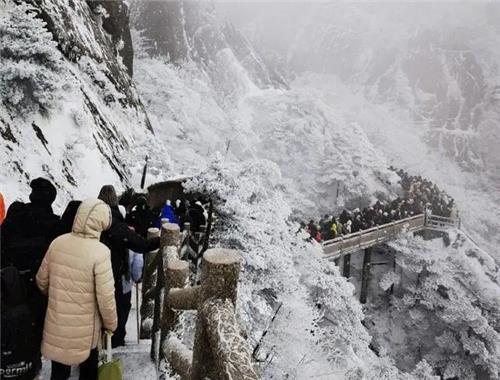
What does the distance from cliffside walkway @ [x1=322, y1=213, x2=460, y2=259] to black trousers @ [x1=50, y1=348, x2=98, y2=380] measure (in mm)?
14361

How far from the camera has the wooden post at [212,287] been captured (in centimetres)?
154

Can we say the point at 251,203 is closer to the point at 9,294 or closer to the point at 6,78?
the point at 6,78

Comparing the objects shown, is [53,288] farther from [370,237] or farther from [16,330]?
[370,237]

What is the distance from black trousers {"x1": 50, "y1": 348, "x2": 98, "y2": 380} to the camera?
261cm

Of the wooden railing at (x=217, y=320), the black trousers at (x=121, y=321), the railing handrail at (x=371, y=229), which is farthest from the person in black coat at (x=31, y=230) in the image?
the railing handrail at (x=371, y=229)

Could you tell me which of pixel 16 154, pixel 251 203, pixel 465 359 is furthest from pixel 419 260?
pixel 16 154

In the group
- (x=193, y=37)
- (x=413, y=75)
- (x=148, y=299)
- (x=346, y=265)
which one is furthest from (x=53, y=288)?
(x=413, y=75)

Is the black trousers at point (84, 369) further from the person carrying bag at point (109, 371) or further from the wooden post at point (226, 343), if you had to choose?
the wooden post at point (226, 343)

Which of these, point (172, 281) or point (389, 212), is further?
point (389, 212)

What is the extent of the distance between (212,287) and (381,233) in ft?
63.2

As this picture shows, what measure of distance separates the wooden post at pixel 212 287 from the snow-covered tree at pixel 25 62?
8.69m

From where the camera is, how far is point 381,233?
64.7 ft

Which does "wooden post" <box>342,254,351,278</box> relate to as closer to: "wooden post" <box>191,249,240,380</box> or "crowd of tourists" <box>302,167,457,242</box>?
"crowd of tourists" <box>302,167,457,242</box>

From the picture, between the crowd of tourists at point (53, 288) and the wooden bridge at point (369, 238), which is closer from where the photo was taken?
the crowd of tourists at point (53, 288)
